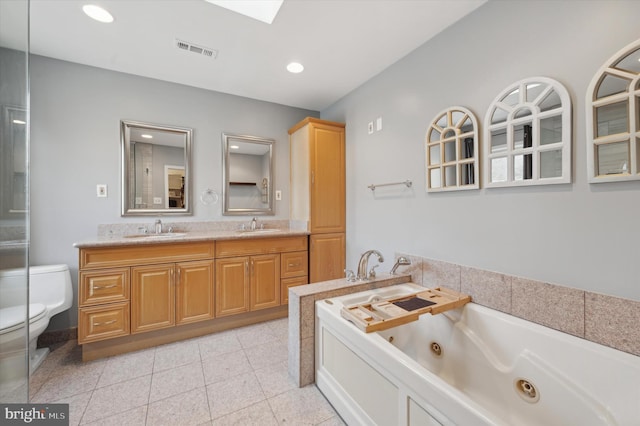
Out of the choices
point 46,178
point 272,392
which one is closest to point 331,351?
point 272,392

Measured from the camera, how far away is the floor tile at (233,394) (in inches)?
58.1

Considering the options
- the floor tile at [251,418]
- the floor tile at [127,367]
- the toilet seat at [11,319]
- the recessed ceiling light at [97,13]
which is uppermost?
the recessed ceiling light at [97,13]

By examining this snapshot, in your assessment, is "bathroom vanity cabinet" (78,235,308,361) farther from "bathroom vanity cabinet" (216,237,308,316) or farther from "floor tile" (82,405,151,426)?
"floor tile" (82,405,151,426)

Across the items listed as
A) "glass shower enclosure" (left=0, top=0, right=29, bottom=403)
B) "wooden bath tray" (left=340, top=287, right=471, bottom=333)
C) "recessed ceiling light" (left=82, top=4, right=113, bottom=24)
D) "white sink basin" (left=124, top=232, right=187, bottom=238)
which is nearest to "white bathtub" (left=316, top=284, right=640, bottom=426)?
"wooden bath tray" (left=340, top=287, right=471, bottom=333)

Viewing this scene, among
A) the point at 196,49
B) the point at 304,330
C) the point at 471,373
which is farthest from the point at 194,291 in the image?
the point at 471,373

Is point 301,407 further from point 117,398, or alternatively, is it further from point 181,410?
point 117,398

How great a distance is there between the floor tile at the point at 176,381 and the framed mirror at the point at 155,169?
4.86ft

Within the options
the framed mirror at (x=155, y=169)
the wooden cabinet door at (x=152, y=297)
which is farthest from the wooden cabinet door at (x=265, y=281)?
the framed mirror at (x=155, y=169)

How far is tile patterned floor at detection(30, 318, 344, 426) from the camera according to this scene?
1412 millimetres

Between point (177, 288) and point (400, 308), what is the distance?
186 cm

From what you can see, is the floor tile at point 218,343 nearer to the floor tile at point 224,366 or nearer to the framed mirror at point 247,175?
the floor tile at point 224,366

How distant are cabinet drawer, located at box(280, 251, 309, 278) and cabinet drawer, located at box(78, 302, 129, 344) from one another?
1.35 metres

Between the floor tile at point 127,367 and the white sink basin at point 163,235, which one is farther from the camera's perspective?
the white sink basin at point 163,235

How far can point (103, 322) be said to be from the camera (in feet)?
6.43
